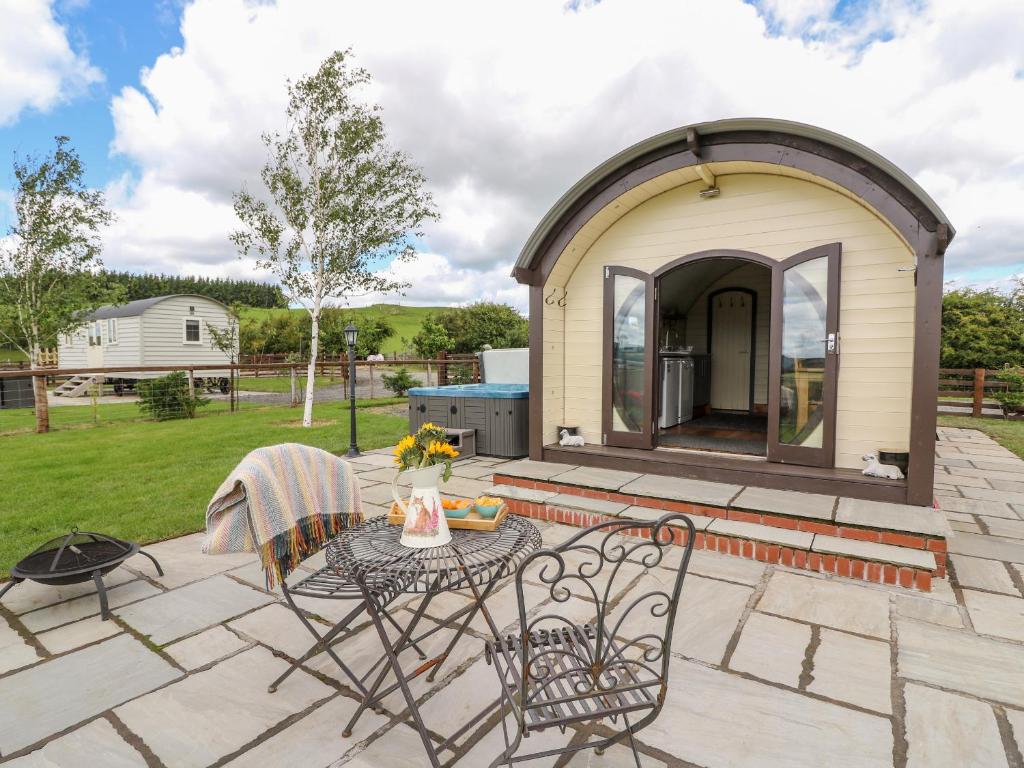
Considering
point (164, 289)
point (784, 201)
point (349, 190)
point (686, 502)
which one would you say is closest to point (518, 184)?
point (349, 190)

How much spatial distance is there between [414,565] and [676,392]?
523cm

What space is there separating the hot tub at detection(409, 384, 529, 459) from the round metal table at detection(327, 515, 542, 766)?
397 centimetres

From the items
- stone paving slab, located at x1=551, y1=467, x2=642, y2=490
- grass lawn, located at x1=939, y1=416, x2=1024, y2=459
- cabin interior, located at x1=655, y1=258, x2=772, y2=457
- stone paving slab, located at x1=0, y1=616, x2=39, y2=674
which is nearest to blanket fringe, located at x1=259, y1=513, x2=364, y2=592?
stone paving slab, located at x1=0, y1=616, x2=39, y2=674

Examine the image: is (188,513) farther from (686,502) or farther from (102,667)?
(686,502)

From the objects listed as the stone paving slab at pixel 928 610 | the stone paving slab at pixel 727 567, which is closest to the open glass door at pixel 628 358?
the stone paving slab at pixel 727 567

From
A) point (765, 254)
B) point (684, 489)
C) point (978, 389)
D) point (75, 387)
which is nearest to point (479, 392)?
point (684, 489)

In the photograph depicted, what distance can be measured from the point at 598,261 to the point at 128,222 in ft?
28.2

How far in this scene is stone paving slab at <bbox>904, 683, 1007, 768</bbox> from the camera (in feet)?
5.12

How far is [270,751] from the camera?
1601 mm

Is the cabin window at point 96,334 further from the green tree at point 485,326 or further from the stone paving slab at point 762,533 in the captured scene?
the stone paving slab at point 762,533

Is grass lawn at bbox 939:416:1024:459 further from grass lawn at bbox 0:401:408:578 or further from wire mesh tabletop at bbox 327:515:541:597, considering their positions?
grass lawn at bbox 0:401:408:578

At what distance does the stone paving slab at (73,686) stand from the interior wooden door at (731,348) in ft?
24.7

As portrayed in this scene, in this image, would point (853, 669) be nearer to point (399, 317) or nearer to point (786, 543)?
point (786, 543)

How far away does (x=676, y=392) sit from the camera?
250 inches
